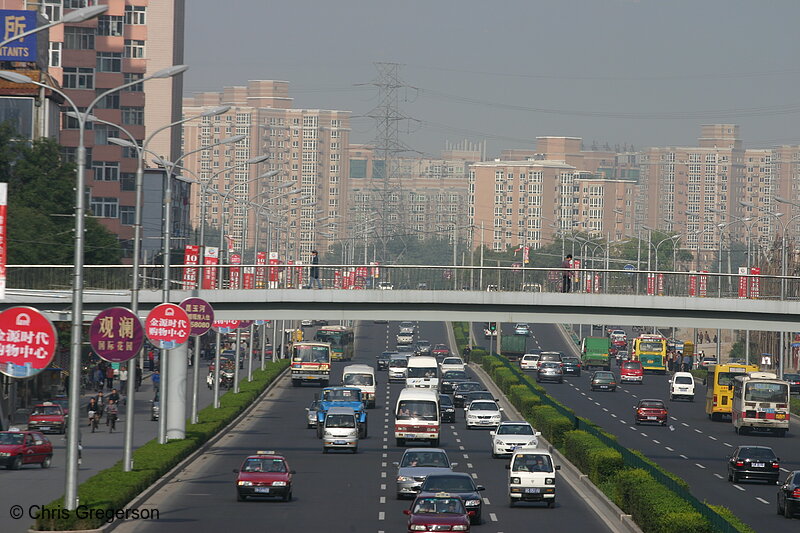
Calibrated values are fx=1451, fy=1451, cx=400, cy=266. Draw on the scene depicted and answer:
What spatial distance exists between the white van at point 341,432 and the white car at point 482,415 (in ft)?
44.4

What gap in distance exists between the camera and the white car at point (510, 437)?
5300 cm

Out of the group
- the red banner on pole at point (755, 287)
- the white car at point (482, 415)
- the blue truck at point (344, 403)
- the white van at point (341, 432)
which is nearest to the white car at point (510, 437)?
the white van at point (341, 432)

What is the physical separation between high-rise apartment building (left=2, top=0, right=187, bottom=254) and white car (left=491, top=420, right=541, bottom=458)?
8148 centimetres

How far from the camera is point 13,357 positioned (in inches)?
975

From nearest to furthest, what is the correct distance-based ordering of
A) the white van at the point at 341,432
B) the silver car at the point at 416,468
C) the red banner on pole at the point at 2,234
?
the red banner on pole at the point at 2,234 → the silver car at the point at 416,468 → the white van at the point at 341,432

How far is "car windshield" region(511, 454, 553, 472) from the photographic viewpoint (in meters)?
39.0

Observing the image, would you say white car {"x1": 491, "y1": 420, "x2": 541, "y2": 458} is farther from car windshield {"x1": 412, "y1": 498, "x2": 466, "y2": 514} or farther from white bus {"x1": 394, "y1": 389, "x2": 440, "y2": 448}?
car windshield {"x1": 412, "y1": 498, "x2": 466, "y2": 514}

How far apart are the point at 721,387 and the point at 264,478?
44647 mm

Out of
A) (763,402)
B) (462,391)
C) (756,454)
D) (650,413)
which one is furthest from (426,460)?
(462,391)

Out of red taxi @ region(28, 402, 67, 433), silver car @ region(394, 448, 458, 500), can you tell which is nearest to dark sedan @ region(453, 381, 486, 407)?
red taxi @ region(28, 402, 67, 433)

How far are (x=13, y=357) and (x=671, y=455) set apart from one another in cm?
3746

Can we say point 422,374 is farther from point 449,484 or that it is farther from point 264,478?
point 449,484

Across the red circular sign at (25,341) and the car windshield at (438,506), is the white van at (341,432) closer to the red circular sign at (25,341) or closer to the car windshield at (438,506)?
the car windshield at (438,506)

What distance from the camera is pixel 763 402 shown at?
6988cm
